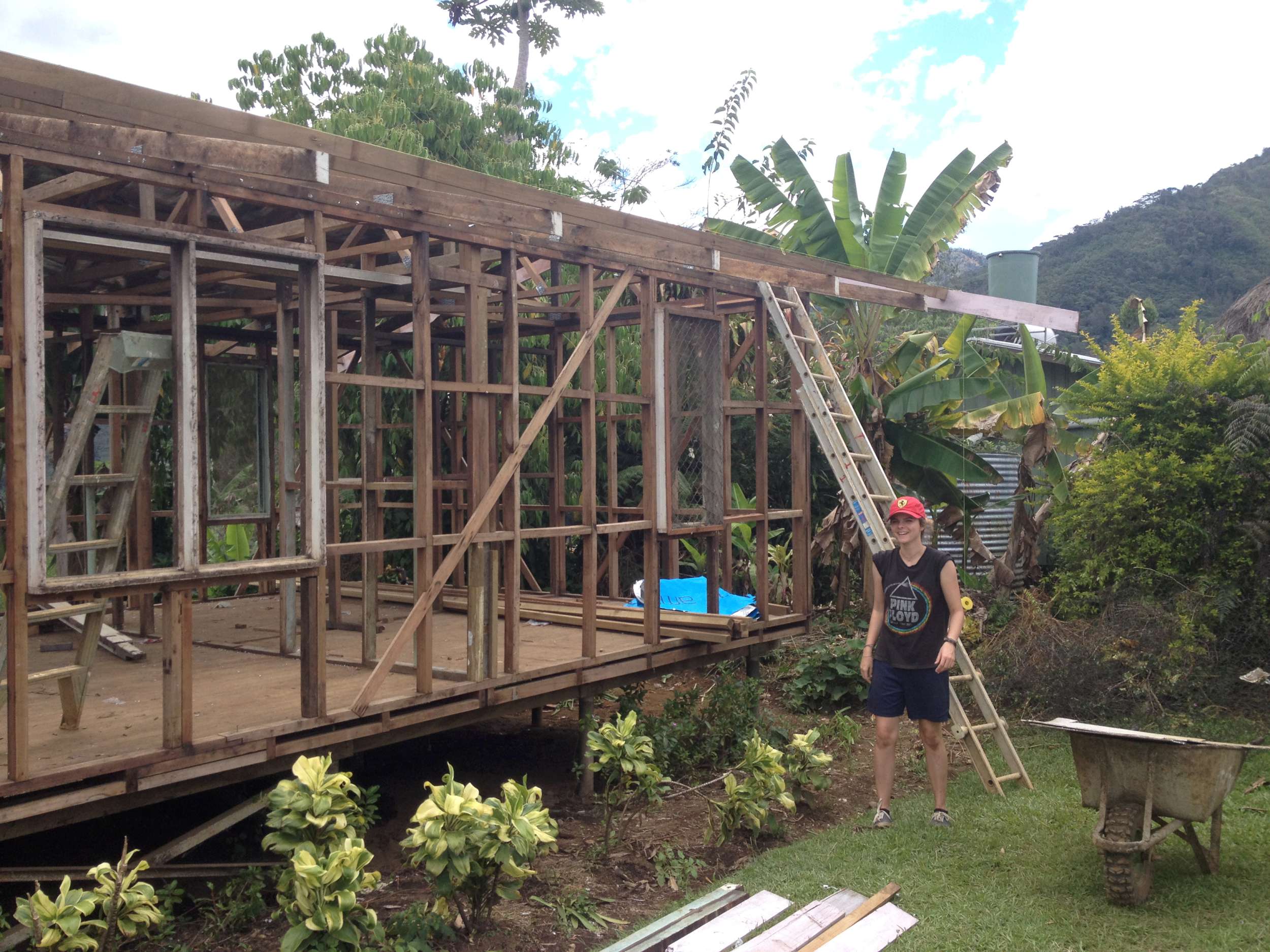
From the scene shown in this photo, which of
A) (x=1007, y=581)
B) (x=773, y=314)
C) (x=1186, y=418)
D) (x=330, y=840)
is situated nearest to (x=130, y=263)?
(x=330, y=840)

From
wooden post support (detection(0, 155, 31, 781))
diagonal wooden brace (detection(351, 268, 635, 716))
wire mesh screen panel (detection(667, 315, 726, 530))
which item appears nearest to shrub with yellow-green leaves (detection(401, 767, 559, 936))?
diagonal wooden brace (detection(351, 268, 635, 716))

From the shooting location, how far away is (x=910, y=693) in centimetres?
609

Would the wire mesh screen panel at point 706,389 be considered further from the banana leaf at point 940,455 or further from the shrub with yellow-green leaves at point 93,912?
the shrub with yellow-green leaves at point 93,912

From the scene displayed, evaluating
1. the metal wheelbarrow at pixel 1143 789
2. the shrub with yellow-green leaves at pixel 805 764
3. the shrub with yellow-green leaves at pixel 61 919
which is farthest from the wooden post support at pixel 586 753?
the shrub with yellow-green leaves at pixel 61 919

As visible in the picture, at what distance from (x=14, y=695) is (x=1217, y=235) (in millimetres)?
32098

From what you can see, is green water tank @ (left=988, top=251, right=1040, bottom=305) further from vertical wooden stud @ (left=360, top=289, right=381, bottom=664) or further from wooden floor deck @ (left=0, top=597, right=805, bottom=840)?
vertical wooden stud @ (left=360, top=289, right=381, bottom=664)

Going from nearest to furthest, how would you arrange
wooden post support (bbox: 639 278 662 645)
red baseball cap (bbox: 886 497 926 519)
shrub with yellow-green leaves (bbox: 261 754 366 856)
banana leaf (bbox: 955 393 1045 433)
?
shrub with yellow-green leaves (bbox: 261 754 366 856) → red baseball cap (bbox: 886 497 926 519) → wooden post support (bbox: 639 278 662 645) → banana leaf (bbox: 955 393 1045 433)

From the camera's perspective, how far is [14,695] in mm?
4066

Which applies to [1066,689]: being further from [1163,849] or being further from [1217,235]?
[1217,235]

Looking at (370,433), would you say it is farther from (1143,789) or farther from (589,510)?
(1143,789)

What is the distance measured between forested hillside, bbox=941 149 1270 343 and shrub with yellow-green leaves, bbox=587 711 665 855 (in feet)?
75.4

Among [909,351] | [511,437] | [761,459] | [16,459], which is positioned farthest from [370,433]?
[909,351]

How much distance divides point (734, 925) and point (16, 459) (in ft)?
11.9

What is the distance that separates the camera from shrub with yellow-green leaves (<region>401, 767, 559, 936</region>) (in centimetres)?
436
